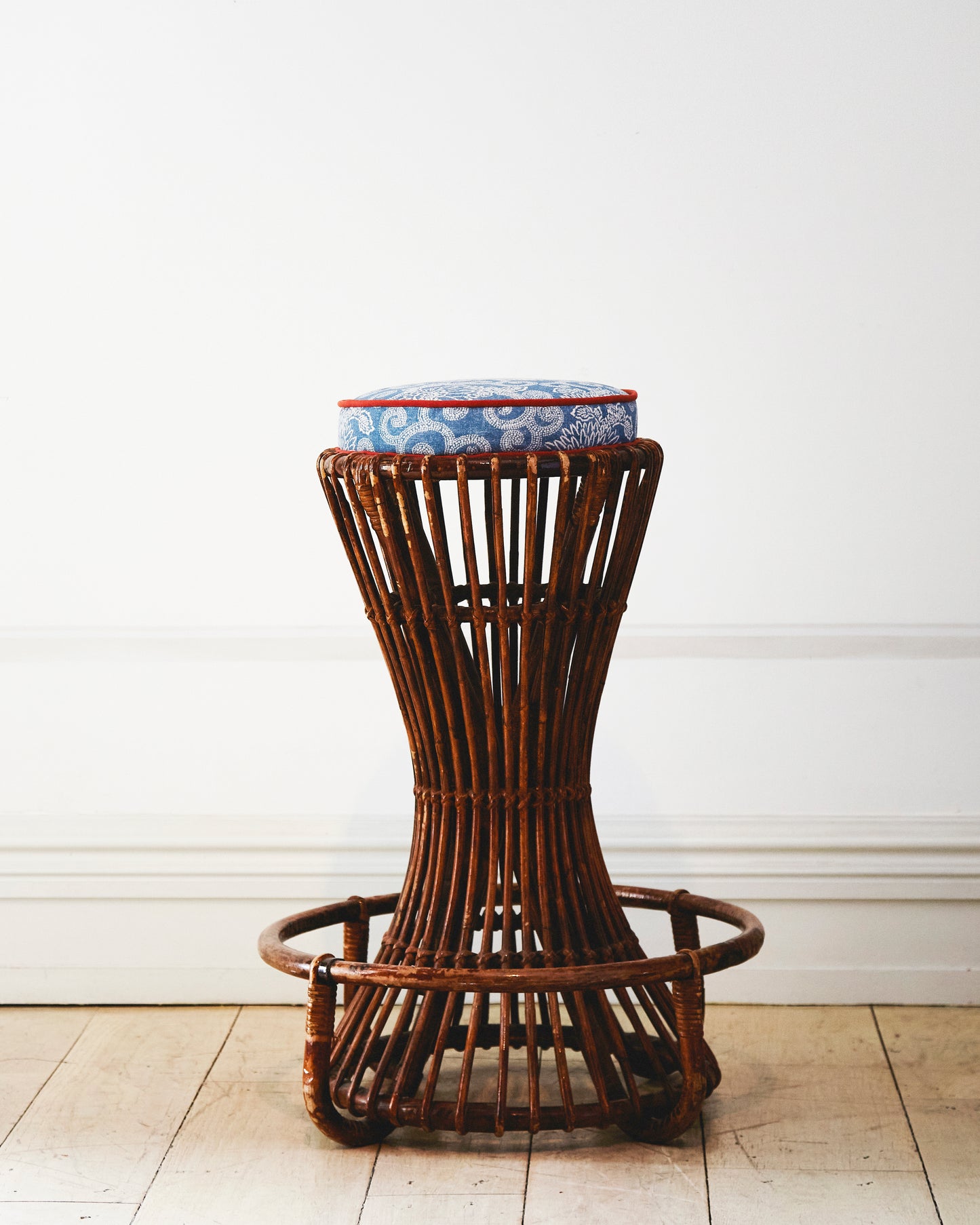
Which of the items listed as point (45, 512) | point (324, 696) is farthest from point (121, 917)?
point (45, 512)

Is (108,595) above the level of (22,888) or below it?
above

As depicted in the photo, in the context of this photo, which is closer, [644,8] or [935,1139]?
[935,1139]

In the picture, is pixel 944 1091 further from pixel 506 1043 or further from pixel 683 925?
pixel 506 1043

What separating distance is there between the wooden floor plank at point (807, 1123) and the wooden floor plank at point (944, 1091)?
0.02 meters

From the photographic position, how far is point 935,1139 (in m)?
1.75

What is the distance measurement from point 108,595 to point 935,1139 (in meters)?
1.53

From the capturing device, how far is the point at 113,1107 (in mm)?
1899

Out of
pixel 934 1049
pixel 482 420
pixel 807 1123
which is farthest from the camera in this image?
pixel 934 1049

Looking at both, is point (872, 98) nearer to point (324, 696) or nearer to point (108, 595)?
point (324, 696)

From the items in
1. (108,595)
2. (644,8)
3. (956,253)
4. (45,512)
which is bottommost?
(108,595)

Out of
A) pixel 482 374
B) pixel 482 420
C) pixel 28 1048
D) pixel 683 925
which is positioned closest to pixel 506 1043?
pixel 683 925

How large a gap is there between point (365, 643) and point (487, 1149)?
0.86 metres

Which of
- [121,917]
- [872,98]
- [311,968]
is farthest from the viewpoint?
[121,917]

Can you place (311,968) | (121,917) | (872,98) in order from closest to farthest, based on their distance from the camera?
(311,968) → (872,98) → (121,917)
